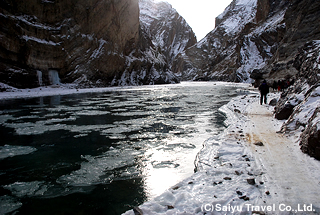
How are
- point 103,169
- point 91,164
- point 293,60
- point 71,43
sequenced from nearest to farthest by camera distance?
point 103,169 < point 91,164 < point 293,60 < point 71,43

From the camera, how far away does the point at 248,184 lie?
403 centimetres

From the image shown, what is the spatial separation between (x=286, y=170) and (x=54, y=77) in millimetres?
46545

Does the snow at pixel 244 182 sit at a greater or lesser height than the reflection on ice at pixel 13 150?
greater

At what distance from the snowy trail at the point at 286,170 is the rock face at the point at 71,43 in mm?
38491

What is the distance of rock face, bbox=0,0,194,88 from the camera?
115ft

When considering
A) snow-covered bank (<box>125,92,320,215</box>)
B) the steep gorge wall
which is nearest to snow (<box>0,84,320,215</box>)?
snow-covered bank (<box>125,92,320,215</box>)

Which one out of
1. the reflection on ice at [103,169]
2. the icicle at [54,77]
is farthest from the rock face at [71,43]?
the reflection on ice at [103,169]

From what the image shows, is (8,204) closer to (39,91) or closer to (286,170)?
(286,170)

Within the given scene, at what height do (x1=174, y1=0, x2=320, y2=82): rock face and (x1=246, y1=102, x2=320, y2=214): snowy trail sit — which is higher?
(x1=174, y1=0, x2=320, y2=82): rock face

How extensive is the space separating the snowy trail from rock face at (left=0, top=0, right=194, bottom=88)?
126 ft

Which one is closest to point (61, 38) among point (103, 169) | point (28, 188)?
point (103, 169)

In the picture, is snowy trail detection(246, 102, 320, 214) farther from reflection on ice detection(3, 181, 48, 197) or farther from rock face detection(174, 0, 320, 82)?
rock face detection(174, 0, 320, 82)

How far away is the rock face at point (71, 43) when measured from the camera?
34906 millimetres

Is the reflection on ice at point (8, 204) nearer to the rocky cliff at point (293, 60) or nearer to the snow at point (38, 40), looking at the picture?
the rocky cliff at point (293, 60)
